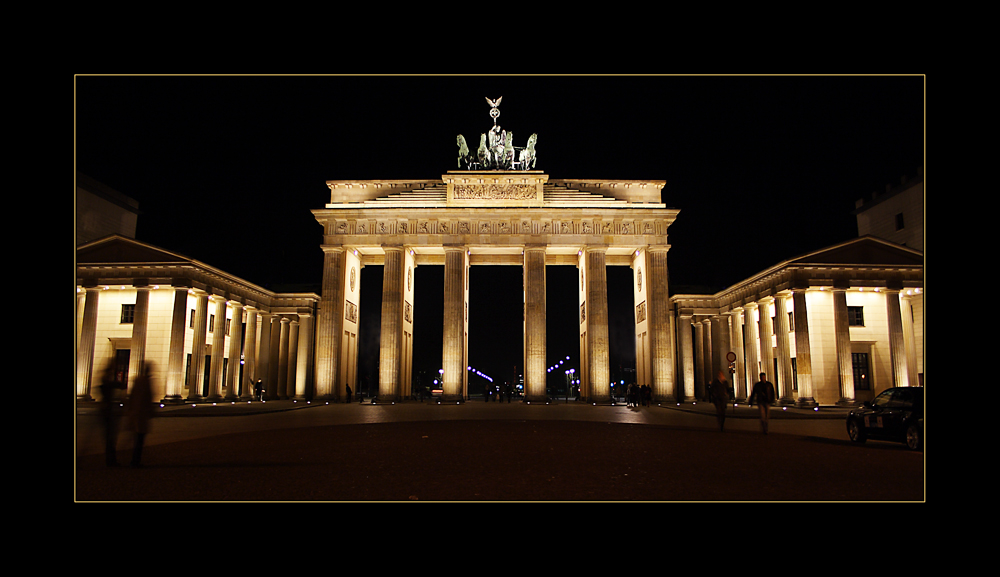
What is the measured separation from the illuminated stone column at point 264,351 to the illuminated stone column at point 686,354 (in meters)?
35.2

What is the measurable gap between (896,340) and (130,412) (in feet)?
138

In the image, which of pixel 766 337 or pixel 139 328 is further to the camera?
pixel 766 337

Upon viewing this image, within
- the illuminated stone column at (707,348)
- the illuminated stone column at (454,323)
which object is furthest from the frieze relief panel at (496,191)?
the illuminated stone column at (707,348)

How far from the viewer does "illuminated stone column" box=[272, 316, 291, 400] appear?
53.8 metres

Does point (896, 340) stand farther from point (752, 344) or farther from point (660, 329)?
point (660, 329)

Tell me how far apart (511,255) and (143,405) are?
4104 centimetres

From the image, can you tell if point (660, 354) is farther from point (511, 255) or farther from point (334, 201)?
point (334, 201)

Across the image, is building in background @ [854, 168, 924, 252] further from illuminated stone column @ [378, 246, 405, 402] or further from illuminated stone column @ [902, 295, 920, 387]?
illuminated stone column @ [378, 246, 405, 402]

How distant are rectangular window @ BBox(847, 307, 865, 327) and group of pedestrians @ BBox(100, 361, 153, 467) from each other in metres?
41.6

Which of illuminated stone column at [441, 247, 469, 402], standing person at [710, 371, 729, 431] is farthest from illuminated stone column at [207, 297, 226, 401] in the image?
standing person at [710, 371, 729, 431]

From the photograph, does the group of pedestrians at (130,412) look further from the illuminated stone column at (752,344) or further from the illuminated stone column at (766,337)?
the illuminated stone column at (752,344)

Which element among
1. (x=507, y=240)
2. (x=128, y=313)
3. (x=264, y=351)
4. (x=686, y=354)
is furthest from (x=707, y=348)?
(x=128, y=313)

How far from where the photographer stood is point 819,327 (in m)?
39.5

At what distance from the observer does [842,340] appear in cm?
3816
